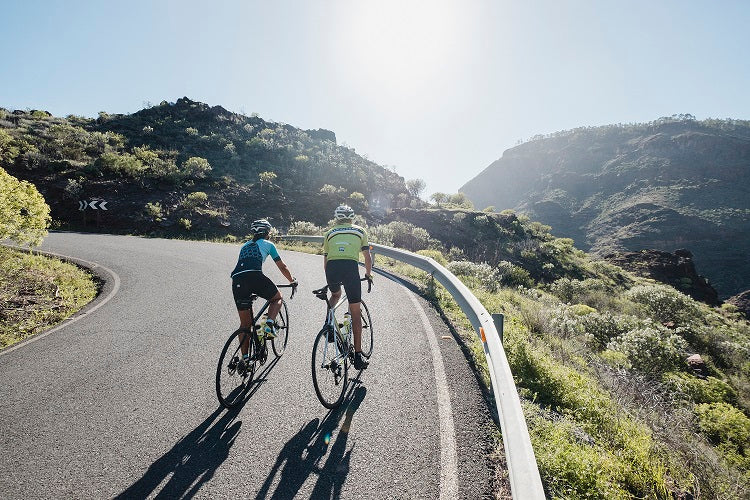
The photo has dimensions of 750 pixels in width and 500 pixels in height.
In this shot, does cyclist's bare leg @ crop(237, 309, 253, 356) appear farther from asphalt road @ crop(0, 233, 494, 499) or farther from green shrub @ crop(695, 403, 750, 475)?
green shrub @ crop(695, 403, 750, 475)

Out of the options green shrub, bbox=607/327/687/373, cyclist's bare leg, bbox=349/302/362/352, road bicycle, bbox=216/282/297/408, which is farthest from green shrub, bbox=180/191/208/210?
green shrub, bbox=607/327/687/373

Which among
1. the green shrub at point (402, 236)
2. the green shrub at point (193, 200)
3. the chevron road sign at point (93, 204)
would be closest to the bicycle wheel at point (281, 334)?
the green shrub at point (402, 236)

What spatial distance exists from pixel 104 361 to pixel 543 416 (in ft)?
20.1

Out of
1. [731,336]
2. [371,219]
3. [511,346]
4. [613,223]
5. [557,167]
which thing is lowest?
[731,336]

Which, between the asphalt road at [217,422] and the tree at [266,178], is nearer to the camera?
the asphalt road at [217,422]

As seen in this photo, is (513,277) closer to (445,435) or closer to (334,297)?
(334,297)

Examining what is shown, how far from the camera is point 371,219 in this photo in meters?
34.2

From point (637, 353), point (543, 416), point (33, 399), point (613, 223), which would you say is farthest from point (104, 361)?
point (613, 223)

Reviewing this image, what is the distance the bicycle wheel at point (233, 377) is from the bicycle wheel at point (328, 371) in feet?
3.21

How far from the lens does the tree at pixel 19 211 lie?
319 inches

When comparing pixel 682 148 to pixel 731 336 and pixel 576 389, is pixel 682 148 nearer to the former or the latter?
pixel 731 336

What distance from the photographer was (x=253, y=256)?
4.51 metres

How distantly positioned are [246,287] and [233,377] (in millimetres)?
1135

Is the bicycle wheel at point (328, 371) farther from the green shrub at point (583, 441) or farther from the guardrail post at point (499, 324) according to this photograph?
the green shrub at point (583, 441)
